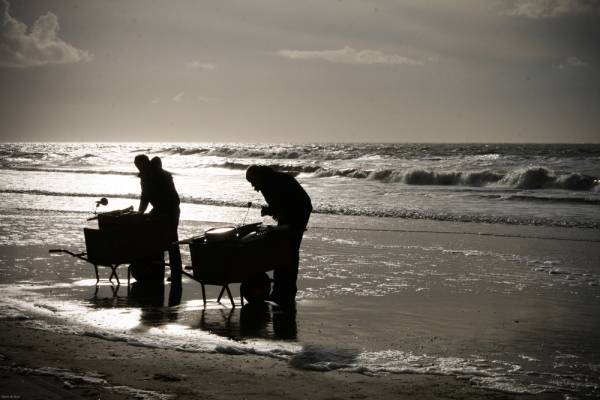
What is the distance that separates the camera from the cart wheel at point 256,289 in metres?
7.21

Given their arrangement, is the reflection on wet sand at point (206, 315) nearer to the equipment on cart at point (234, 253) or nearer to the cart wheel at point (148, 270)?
the equipment on cart at point (234, 253)

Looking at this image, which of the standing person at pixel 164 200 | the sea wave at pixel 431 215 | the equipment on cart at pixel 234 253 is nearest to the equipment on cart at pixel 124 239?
the standing person at pixel 164 200

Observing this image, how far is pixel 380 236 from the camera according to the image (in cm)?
1373

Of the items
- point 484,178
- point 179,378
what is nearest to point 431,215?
point 179,378

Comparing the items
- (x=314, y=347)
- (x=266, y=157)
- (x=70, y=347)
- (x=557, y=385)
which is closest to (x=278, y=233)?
(x=314, y=347)

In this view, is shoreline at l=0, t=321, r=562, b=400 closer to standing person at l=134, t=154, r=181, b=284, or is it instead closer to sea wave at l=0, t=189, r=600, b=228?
standing person at l=134, t=154, r=181, b=284

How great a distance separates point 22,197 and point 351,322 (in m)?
19.2

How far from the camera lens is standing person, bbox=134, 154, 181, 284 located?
8430 mm

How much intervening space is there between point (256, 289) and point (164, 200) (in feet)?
6.48

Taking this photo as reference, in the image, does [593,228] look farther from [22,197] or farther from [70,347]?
A: [22,197]

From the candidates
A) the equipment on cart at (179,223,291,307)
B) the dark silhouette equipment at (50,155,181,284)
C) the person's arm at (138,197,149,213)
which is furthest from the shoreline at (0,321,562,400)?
the person's arm at (138,197,149,213)

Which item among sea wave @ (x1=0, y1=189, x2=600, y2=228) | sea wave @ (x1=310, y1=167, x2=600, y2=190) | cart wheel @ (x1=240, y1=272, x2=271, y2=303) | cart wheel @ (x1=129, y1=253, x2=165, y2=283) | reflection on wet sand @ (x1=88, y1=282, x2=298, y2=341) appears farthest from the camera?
sea wave @ (x1=310, y1=167, x2=600, y2=190)

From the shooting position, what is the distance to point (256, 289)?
23.7 feet

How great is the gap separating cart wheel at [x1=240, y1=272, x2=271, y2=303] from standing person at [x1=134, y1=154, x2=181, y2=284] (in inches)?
58.2
